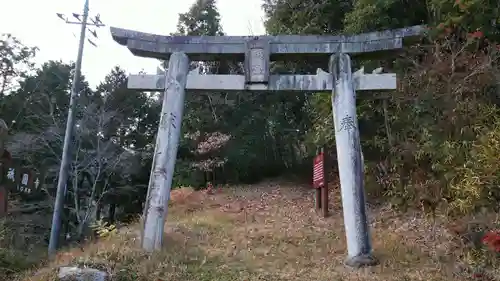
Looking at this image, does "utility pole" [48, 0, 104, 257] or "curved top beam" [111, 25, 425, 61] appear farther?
"utility pole" [48, 0, 104, 257]

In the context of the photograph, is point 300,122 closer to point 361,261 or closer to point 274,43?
point 274,43

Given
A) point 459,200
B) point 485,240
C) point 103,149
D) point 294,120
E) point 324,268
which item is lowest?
point 324,268

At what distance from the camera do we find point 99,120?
1945 cm

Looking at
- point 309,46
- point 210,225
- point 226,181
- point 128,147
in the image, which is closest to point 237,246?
point 210,225

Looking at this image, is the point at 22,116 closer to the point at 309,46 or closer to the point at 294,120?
the point at 294,120

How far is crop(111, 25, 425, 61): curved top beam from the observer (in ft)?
32.8

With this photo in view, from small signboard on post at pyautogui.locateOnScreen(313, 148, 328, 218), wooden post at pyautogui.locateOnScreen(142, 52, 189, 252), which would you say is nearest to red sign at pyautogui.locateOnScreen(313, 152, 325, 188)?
small signboard on post at pyautogui.locateOnScreen(313, 148, 328, 218)

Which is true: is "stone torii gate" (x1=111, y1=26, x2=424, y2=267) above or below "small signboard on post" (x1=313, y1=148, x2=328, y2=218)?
above

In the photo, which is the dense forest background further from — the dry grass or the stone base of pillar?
the stone base of pillar

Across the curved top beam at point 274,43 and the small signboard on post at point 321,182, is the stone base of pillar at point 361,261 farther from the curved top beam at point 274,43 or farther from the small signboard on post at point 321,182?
the small signboard on post at point 321,182

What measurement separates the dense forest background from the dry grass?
4.20 feet

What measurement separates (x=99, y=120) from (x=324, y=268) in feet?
43.8

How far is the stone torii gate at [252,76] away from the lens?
9445 mm

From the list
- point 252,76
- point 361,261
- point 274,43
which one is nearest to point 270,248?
point 361,261
